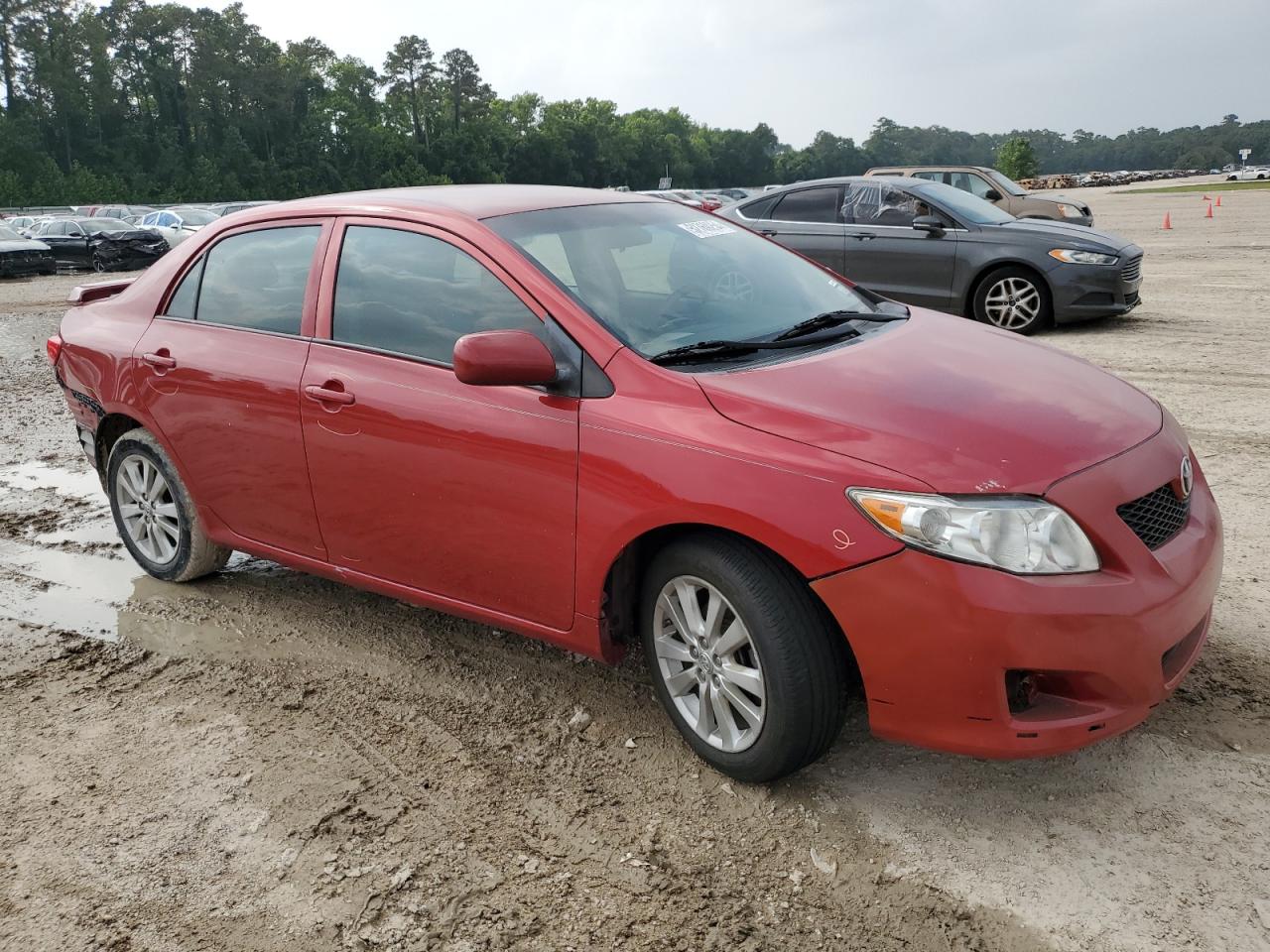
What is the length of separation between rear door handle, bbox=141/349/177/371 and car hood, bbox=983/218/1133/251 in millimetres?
8145

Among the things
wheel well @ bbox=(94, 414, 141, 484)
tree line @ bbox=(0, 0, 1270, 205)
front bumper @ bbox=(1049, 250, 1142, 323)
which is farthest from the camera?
tree line @ bbox=(0, 0, 1270, 205)

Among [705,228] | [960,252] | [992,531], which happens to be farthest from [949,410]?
[960,252]

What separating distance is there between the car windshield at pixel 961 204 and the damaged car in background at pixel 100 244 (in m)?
20.6

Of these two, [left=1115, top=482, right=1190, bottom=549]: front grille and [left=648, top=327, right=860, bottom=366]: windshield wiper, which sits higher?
[left=648, top=327, right=860, bottom=366]: windshield wiper

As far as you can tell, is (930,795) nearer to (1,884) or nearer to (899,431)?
(899,431)

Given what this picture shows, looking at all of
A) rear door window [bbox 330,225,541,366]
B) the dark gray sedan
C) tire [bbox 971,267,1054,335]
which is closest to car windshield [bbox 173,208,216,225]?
the dark gray sedan

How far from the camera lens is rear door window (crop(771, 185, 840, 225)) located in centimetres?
1116

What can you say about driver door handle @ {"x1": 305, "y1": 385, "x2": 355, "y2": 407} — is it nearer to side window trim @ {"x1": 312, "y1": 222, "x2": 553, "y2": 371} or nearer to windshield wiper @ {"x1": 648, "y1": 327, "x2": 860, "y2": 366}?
side window trim @ {"x1": 312, "y1": 222, "x2": 553, "y2": 371}

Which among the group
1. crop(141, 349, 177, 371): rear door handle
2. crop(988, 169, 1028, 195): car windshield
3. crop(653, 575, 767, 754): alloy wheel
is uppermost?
crop(988, 169, 1028, 195): car windshield

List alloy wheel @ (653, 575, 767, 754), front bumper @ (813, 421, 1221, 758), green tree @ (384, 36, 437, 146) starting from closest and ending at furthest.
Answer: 1. front bumper @ (813, 421, 1221, 758)
2. alloy wheel @ (653, 575, 767, 754)
3. green tree @ (384, 36, 437, 146)

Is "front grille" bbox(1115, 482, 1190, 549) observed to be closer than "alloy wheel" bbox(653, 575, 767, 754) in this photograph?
Yes

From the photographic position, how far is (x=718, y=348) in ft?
10.8

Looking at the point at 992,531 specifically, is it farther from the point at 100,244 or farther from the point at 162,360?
the point at 100,244

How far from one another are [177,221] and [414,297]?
2892cm
